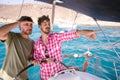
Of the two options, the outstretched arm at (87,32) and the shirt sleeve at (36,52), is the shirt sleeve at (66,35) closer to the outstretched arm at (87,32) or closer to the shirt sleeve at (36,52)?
the outstretched arm at (87,32)

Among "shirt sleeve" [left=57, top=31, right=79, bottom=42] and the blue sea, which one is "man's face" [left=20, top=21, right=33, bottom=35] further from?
the blue sea

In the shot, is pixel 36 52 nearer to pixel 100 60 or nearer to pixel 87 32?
pixel 87 32

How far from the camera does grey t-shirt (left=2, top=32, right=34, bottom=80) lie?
6.88 ft

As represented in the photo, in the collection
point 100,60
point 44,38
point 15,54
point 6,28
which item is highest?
point 6,28

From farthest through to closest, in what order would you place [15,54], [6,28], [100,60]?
1. [100,60]
2. [15,54]
3. [6,28]

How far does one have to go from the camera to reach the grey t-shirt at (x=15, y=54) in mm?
2096

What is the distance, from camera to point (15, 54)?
2.09 meters

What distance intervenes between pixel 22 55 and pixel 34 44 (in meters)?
0.16

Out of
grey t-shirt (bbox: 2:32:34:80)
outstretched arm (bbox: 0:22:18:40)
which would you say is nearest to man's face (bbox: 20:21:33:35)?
grey t-shirt (bbox: 2:32:34:80)

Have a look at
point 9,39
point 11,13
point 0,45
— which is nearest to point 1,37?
point 9,39

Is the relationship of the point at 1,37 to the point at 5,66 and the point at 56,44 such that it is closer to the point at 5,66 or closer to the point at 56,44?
the point at 5,66

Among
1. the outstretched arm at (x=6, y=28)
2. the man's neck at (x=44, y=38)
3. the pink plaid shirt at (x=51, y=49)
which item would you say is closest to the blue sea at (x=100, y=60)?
the pink plaid shirt at (x=51, y=49)

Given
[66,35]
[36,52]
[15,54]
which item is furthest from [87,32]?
[15,54]

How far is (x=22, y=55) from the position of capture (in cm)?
212
